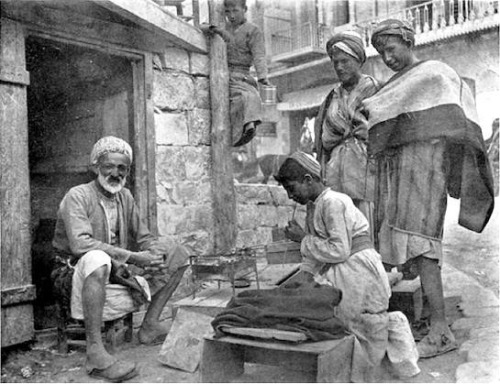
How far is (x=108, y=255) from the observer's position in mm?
3922

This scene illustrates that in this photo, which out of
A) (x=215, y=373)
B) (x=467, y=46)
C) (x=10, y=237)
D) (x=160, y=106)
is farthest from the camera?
(x=467, y=46)

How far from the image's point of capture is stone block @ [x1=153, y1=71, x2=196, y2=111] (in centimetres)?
560

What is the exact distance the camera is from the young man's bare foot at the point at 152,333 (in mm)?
4312

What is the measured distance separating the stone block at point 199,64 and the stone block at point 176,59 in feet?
0.24

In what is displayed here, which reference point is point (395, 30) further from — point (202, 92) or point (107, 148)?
point (202, 92)

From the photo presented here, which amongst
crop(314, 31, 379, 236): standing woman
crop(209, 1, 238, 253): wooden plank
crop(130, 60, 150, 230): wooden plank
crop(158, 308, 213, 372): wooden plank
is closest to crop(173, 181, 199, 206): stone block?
crop(209, 1, 238, 253): wooden plank

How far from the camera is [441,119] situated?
3.77 m

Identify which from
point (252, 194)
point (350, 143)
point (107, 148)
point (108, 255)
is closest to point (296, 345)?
point (108, 255)

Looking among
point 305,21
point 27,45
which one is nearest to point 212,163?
point 27,45

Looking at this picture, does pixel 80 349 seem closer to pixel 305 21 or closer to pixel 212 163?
pixel 212 163

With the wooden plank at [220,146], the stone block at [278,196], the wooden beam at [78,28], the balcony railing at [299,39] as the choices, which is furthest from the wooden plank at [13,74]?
the balcony railing at [299,39]

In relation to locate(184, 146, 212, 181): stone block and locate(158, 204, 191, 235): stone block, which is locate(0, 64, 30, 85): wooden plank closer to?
locate(158, 204, 191, 235): stone block

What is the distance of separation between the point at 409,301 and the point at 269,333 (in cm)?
179

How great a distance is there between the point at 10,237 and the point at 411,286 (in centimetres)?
303
